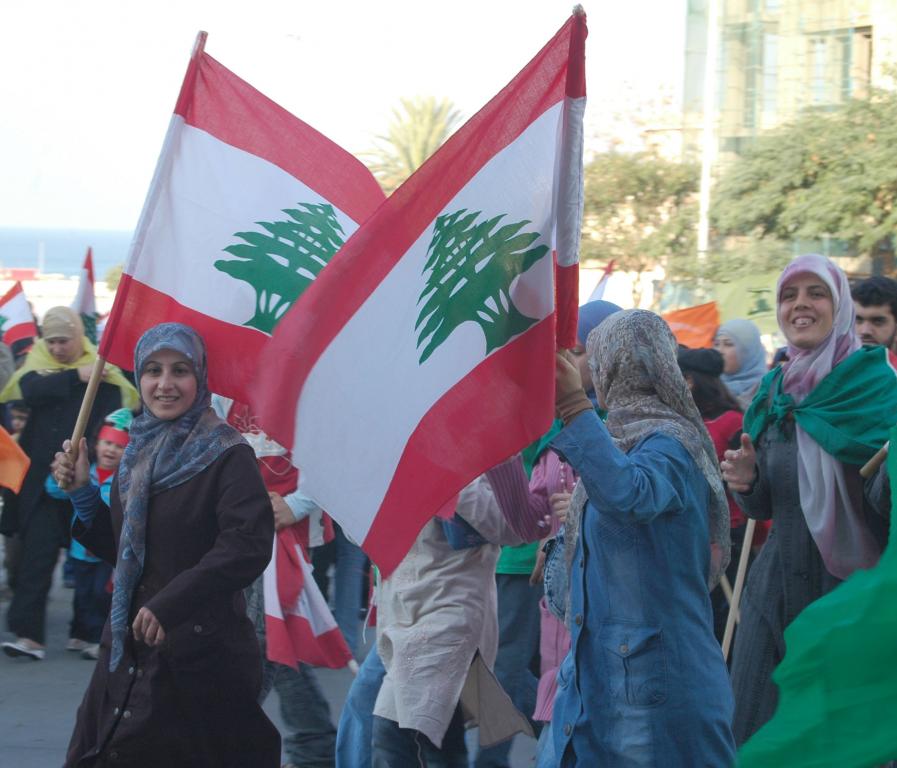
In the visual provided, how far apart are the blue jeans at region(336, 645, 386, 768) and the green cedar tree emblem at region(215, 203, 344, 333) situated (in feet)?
4.20

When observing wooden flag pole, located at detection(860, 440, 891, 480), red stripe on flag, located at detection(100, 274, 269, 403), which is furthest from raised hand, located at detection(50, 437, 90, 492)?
wooden flag pole, located at detection(860, 440, 891, 480)

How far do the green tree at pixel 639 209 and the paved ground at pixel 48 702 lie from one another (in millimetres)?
21826

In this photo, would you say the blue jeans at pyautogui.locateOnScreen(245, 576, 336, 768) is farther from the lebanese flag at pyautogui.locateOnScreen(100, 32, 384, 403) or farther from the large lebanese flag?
the large lebanese flag

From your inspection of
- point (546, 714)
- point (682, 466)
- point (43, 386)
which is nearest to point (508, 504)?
point (546, 714)

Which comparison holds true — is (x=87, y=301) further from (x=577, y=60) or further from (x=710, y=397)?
(x=577, y=60)

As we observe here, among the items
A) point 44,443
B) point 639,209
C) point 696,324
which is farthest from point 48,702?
point 639,209

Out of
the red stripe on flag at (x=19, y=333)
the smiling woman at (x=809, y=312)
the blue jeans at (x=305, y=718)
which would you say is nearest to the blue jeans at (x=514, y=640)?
the blue jeans at (x=305, y=718)

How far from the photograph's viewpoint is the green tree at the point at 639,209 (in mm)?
29438

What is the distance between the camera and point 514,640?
539cm

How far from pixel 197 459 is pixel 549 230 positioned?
1.33m

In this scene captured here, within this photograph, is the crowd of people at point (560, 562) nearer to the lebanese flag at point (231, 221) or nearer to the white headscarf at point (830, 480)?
the white headscarf at point (830, 480)

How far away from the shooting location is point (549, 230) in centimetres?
355

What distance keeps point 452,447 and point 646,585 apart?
0.59 meters

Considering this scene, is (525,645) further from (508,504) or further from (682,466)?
(682,466)
